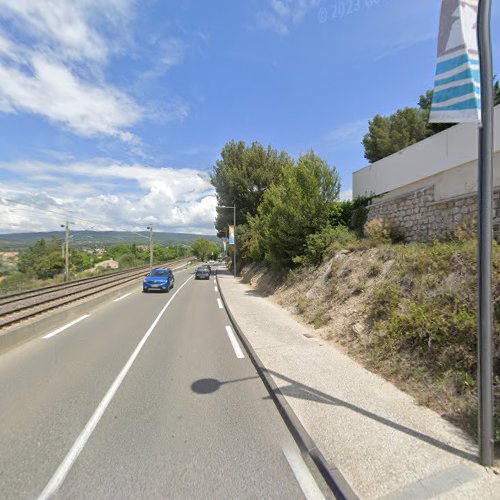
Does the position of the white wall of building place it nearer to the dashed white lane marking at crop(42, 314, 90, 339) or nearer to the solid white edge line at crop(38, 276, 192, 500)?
the solid white edge line at crop(38, 276, 192, 500)

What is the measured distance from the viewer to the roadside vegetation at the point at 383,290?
4.59m

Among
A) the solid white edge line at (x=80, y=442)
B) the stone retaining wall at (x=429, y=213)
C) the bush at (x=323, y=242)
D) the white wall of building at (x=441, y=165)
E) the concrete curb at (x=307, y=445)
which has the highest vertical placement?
the white wall of building at (x=441, y=165)

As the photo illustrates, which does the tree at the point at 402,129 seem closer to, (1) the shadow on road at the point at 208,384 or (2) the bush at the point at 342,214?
(2) the bush at the point at 342,214

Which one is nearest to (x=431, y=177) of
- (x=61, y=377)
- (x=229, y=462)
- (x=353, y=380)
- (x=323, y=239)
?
(x=323, y=239)

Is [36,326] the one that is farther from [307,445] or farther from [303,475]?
[303,475]

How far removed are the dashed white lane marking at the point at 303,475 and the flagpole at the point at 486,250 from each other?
1.60 m

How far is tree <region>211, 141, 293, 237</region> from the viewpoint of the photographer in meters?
34.3

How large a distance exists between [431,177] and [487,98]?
30.5ft

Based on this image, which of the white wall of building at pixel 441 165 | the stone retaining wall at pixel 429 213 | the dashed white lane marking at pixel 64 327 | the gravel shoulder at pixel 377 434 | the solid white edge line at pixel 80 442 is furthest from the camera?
the white wall of building at pixel 441 165

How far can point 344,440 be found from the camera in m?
3.39

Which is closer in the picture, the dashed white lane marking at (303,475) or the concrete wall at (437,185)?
the dashed white lane marking at (303,475)

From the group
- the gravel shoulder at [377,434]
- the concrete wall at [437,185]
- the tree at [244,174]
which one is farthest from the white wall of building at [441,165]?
the tree at [244,174]

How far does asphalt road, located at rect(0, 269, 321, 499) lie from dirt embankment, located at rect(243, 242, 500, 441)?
2.24 m

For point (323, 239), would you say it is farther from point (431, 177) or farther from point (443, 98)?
point (443, 98)
